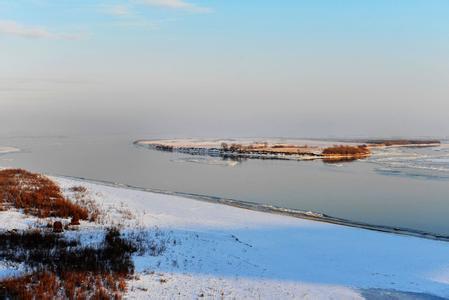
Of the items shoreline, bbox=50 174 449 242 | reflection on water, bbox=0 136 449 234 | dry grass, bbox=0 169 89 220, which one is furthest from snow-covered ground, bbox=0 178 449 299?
reflection on water, bbox=0 136 449 234

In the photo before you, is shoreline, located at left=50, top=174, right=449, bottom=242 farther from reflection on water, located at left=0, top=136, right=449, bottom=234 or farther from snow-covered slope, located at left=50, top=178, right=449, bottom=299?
snow-covered slope, located at left=50, top=178, right=449, bottom=299

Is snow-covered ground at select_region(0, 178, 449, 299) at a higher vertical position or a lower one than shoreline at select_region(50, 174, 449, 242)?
higher

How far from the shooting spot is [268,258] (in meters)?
11.0

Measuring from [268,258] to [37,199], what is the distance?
30.7 ft

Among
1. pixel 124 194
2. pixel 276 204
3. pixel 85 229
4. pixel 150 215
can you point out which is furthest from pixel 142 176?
pixel 85 229

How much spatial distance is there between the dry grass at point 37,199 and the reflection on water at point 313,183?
349 inches

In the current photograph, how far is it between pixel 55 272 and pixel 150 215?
24.8 feet

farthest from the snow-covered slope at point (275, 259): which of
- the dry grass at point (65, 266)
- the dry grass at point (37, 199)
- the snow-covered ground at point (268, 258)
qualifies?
the dry grass at point (37, 199)

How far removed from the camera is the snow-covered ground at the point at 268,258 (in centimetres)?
857

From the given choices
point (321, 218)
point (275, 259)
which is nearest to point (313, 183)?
point (321, 218)

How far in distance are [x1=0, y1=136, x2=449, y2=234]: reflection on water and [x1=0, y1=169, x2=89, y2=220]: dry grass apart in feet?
29.1

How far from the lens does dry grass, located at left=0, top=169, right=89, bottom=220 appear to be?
14367 millimetres

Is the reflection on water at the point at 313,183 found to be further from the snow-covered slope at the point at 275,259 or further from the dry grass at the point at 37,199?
the dry grass at the point at 37,199

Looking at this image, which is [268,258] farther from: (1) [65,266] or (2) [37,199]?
(2) [37,199]
